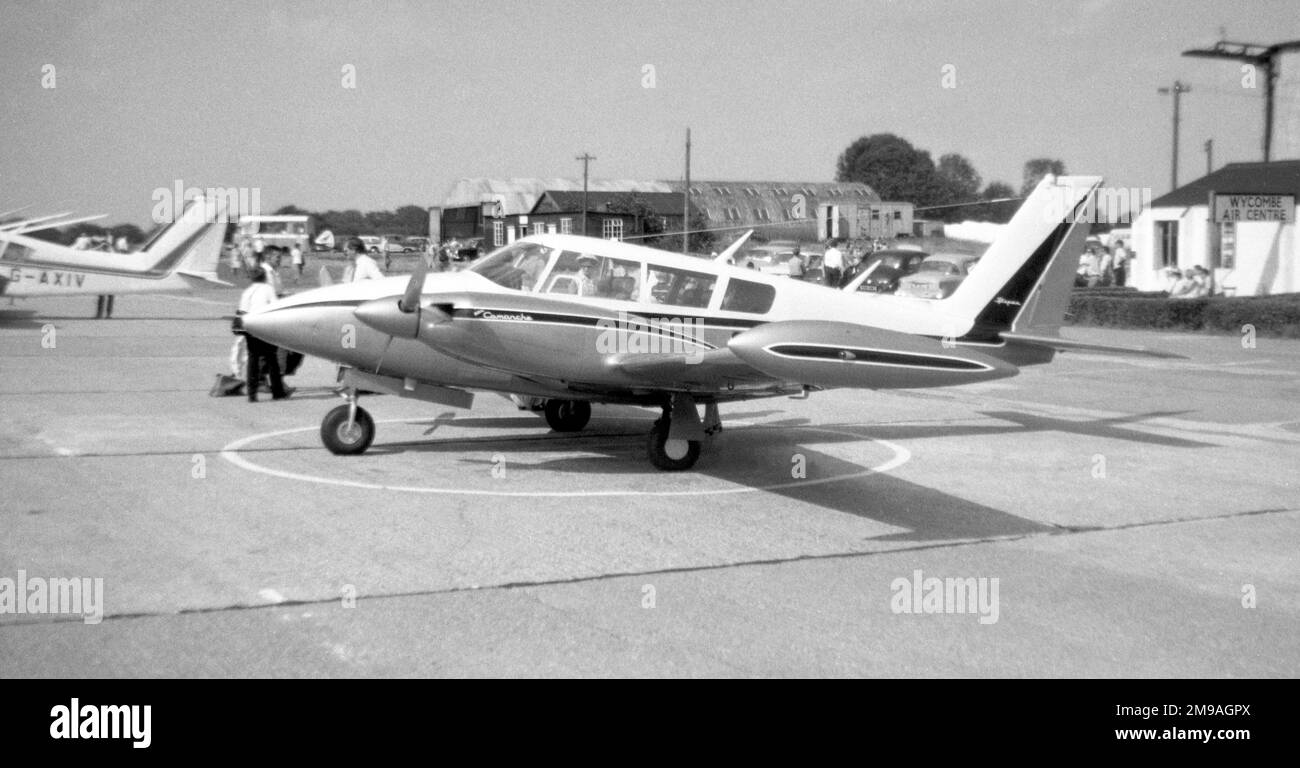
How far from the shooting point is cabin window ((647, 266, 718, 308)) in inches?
432

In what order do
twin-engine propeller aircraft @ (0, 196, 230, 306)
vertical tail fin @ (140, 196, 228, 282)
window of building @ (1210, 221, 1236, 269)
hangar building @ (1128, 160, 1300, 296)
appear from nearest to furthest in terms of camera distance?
twin-engine propeller aircraft @ (0, 196, 230, 306) → vertical tail fin @ (140, 196, 228, 282) → hangar building @ (1128, 160, 1300, 296) → window of building @ (1210, 221, 1236, 269)

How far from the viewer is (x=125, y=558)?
287 inches

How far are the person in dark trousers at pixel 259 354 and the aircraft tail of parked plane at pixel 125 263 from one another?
48.0ft

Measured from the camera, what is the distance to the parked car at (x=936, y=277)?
1399 inches

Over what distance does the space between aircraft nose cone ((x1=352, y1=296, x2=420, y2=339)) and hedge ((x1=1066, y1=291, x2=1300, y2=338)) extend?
→ 960 inches

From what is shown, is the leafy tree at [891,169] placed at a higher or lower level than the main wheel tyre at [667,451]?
higher

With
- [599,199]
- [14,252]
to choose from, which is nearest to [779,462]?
[14,252]

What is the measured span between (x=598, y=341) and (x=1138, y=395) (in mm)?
10965

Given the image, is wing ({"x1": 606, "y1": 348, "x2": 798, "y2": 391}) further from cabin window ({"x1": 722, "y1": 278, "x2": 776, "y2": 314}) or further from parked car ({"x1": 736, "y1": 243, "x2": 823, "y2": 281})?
parked car ({"x1": 736, "y1": 243, "x2": 823, "y2": 281})

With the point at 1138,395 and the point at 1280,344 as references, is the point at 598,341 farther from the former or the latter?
the point at 1280,344

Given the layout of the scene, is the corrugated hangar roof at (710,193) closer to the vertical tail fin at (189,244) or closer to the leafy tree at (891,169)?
the leafy tree at (891,169)

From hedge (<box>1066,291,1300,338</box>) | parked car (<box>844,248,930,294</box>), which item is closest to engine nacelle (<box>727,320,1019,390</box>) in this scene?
hedge (<box>1066,291,1300,338</box>)

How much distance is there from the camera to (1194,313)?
30250mm

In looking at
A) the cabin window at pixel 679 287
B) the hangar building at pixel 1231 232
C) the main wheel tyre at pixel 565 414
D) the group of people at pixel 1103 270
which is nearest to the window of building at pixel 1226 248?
the hangar building at pixel 1231 232
